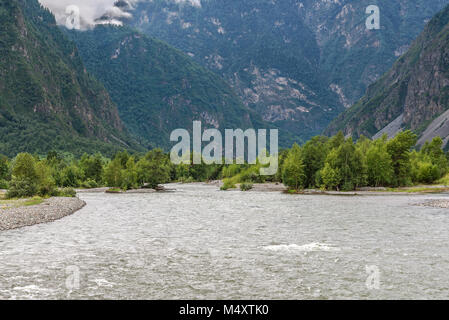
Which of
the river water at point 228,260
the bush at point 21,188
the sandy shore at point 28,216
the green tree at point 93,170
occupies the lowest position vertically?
the river water at point 228,260

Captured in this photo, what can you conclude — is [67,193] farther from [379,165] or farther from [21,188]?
[379,165]

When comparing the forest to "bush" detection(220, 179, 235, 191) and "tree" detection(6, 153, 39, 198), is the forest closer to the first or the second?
"bush" detection(220, 179, 235, 191)

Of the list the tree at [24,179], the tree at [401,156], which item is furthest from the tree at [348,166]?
the tree at [24,179]

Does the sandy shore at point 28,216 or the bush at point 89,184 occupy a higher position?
the bush at point 89,184

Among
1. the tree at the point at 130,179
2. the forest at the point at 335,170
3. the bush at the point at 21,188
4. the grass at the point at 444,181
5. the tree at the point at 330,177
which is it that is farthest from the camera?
the tree at the point at 130,179

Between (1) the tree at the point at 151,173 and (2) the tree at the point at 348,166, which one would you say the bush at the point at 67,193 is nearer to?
(1) the tree at the point at 151,173

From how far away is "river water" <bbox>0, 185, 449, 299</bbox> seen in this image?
25438 mm

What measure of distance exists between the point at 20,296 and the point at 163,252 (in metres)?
14.9

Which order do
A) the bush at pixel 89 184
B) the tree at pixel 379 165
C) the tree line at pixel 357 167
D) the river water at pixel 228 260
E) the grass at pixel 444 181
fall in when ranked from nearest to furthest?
the river water at pixel 228 260 → the tree line at pixel 357 167 → the tree at pixel 379 165 → the grass at pixel 444 181 → the bush at pixel 89 184

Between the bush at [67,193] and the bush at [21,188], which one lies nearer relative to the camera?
the bush at [21,188]

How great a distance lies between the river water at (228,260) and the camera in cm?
2544

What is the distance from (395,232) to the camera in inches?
1898
